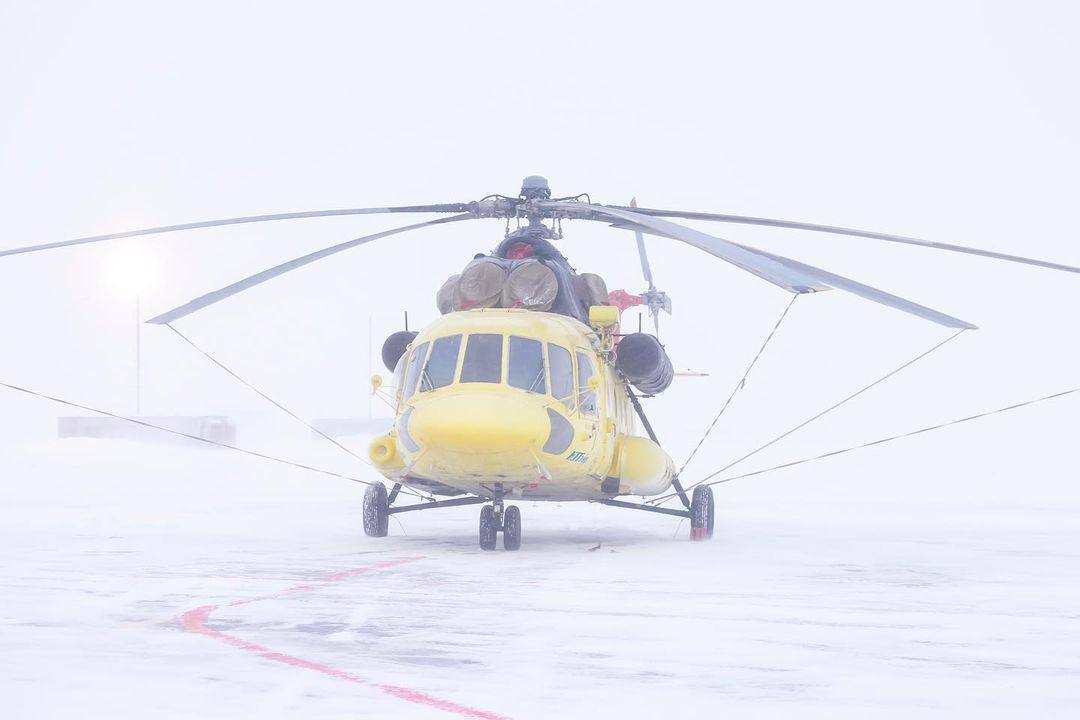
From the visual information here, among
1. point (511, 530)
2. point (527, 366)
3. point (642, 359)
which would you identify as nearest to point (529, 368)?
point (527, 366)

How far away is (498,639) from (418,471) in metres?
6.33

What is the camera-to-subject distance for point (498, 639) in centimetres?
824

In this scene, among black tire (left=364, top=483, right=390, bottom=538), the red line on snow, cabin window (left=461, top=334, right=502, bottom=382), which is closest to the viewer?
the red line on snow

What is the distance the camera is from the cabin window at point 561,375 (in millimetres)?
14508

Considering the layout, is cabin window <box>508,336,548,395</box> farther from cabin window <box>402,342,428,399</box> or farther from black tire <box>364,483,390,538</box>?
black tire <box>364,483,390,538</box>

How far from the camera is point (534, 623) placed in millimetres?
8953

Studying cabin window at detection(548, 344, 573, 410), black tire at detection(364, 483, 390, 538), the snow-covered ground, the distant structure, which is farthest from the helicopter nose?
the distant structure

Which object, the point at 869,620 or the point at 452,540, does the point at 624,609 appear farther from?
the point at 452,540

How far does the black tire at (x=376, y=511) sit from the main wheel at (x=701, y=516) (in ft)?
12.3

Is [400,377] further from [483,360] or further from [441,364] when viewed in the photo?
[483,360]

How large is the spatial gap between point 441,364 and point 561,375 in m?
1.26

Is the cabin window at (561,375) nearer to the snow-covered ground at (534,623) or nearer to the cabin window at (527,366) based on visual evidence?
the cabin window at (527,366)

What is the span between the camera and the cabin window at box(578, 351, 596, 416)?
14.9 metres

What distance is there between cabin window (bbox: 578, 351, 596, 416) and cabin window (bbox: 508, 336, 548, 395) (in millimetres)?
694
